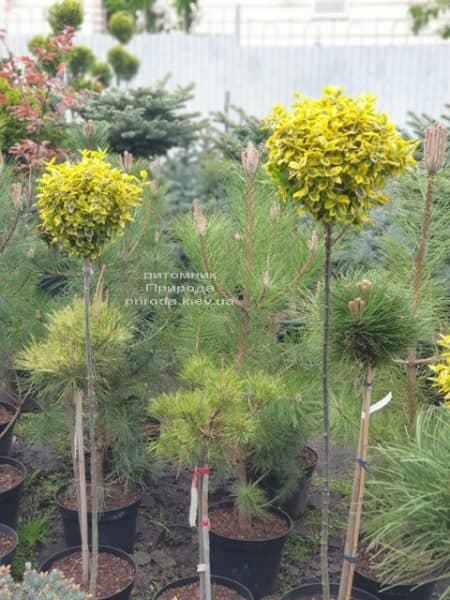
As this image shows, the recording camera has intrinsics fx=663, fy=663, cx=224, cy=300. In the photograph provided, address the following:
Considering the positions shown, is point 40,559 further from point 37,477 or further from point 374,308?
point 374,308

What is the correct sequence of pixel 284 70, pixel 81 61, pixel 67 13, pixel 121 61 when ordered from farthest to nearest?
1. pixel 284 70
2. pixel 121 61
3. pixel 81 61
4. pixel 67 13

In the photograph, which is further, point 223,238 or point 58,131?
point 58,131

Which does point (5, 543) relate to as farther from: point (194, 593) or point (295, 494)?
point (295, 494)

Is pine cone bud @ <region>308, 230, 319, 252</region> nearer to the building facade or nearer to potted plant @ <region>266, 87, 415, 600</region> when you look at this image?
potted plant @ <region>266, 87, 415, 600</region>

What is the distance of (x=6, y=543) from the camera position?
2.36 metres

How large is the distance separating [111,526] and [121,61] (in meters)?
6.29

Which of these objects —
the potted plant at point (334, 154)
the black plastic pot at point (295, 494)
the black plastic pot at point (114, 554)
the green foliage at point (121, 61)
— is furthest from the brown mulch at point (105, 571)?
the green foliage at point (121, 61)

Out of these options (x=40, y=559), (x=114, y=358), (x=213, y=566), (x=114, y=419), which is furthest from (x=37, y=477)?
(x=114, y=358)

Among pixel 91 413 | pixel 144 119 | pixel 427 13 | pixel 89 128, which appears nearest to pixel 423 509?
pixel 91 413

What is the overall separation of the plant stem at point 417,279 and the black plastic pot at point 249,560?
714mm

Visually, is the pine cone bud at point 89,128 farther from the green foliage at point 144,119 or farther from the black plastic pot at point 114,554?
the green foliage at point 144,119

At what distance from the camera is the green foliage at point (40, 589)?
5.85ft

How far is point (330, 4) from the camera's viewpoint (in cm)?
1588

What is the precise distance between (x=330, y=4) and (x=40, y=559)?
1590 cm
